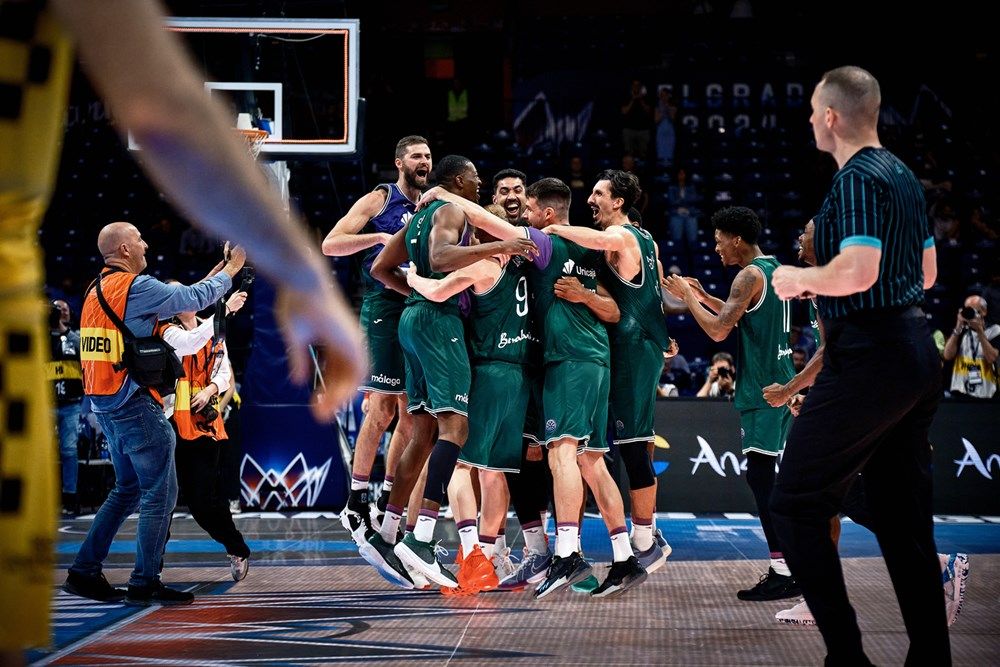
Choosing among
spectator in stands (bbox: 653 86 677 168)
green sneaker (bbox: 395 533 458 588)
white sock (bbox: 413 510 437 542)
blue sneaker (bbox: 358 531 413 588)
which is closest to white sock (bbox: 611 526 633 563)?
green sneaker (bbox: 395 533 458 588)

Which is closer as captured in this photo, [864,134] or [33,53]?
[33,53]

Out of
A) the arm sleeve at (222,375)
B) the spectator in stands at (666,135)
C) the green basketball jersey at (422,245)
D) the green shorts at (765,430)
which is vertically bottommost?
the green shorts at (765,430)

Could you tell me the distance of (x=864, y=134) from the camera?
11.0ft

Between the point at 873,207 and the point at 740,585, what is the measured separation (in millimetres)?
3387

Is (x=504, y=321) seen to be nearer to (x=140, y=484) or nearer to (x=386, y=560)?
(x=386, y=560)

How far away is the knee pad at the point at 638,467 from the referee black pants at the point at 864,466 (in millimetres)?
2883

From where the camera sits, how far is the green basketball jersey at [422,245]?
5.93m

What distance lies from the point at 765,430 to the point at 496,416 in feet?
5.09

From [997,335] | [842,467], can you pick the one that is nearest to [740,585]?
[842,467]

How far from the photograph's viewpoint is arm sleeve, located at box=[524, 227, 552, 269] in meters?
5.89

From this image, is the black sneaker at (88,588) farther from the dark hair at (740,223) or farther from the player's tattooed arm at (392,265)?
the dark hair at (740,223)

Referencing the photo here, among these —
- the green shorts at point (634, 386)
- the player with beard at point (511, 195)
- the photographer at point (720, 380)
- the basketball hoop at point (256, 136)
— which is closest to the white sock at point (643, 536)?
the green shorts at point (634, 386)

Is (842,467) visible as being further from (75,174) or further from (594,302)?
(75,174)

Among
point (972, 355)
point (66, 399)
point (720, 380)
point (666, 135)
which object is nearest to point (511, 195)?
point (720, 380)
